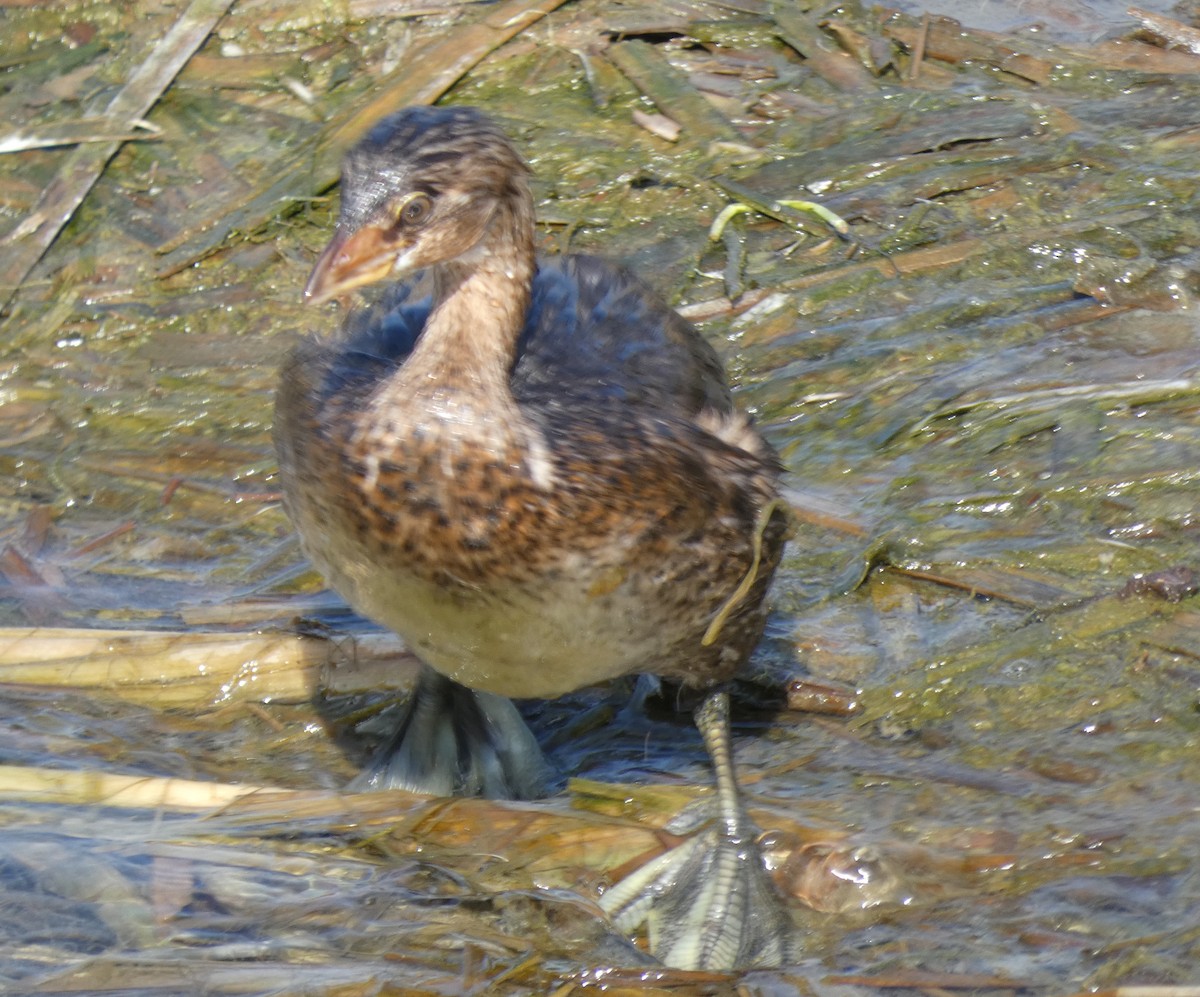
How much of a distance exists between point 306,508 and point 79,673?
3.95ft

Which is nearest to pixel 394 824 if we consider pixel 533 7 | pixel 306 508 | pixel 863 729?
pixel 306 508

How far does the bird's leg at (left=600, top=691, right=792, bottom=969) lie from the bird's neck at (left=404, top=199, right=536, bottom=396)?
1040mm

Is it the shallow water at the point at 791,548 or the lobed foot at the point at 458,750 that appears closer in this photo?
the shallow water at the point at 791,548

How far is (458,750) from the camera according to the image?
439cm

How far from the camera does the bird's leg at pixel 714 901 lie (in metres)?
3.47

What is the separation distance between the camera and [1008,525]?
4.89 meters

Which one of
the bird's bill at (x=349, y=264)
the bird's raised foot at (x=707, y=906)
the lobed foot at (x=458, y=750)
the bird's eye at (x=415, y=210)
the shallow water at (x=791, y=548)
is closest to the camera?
the shallow water at (x=791, y=548)

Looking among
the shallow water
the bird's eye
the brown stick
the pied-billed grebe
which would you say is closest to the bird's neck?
the pied-billed grebe

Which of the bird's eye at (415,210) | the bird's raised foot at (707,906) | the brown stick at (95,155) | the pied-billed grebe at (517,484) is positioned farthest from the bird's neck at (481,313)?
the brown stick at (95,155)

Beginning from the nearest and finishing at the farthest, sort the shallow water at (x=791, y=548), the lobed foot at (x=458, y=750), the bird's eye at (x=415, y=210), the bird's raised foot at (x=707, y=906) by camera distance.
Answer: the shallow water at (x=791, y=548) → the bird's raised foot at (x=707, y=906) → the bird's eye at (x=415, y=210) → the lobed foot at (x=458, y=750)

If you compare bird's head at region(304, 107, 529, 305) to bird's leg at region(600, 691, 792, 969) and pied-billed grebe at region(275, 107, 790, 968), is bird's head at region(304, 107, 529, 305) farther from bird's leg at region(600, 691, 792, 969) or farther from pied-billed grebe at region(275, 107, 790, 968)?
bird's leg at region(600, 691, 792, 969)

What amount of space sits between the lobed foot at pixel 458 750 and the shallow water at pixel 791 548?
197mm

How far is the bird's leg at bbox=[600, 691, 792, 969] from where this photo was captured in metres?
3.47

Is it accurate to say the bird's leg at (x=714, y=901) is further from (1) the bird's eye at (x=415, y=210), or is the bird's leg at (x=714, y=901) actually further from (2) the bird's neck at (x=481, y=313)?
(1) the bird's eye at (x=415, y=210)
